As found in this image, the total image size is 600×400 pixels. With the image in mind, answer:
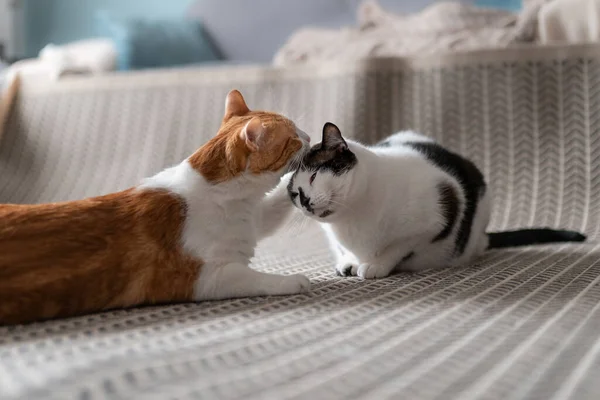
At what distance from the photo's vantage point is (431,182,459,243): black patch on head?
124 cm

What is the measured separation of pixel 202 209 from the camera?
1055 millimetres

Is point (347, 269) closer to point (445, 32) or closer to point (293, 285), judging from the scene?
point (293, 285)

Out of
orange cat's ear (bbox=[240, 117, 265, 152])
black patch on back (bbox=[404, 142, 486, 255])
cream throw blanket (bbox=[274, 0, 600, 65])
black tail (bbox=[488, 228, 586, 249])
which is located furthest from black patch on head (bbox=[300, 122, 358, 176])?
cream throw blanket (bbox=[274, 0, 600, 65])

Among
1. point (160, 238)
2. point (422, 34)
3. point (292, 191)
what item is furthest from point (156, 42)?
point (160, 238)

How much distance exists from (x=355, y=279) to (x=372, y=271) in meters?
0.04

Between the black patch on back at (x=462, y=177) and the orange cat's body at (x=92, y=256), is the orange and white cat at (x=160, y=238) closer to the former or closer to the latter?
the orange cat's body at (x=92, y=256)

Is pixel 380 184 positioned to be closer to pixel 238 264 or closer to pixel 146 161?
pixel 238 264

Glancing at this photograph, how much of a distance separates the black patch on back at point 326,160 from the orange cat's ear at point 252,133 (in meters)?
0.14

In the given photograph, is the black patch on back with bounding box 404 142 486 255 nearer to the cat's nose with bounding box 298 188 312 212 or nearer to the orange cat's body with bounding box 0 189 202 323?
the cat's nose with bounding box 298 188 312 212

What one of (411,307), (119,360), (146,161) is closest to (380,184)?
(411,307)

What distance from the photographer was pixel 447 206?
1242mm

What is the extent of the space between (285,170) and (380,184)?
226mm

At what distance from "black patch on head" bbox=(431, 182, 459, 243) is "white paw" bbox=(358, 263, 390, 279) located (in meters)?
0.13

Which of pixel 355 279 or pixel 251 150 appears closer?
pixel 251 150
